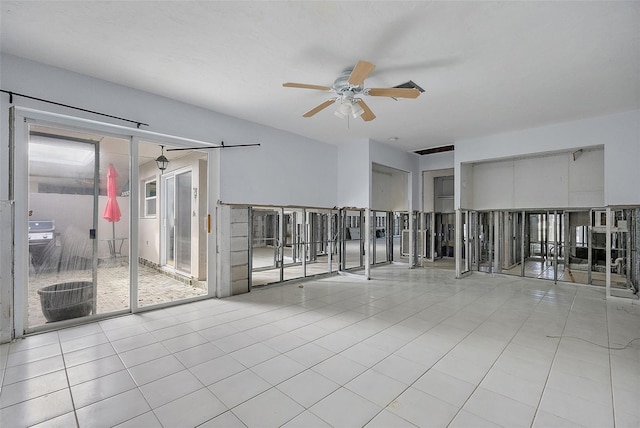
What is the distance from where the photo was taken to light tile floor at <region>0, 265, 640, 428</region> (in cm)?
194

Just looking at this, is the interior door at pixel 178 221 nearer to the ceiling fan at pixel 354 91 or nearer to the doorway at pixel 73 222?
the doorway at pixel 73 222

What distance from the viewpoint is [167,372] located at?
2.46 meters

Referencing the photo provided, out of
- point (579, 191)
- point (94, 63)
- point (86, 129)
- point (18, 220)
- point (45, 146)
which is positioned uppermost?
point (94, 63)

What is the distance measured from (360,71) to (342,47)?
0.44m

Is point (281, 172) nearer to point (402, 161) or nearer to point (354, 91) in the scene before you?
point (354, 91)

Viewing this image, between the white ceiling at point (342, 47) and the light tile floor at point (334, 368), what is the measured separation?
3.05 meters

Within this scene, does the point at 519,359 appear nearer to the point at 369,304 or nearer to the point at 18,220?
the point at 369,304

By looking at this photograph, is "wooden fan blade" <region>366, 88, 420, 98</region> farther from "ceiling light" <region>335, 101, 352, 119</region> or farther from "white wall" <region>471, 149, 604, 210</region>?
"white wall" <region>471, 149, 604, 210</region>

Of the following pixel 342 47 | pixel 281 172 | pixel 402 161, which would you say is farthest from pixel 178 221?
pixel 402 161

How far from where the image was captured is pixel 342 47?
2.98m

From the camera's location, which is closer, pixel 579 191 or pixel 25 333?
pixel 25 333

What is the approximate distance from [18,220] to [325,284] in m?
4.49

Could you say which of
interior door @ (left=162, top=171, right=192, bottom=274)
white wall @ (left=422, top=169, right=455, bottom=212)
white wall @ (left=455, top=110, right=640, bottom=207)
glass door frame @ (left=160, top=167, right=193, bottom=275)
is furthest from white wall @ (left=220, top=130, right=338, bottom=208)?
white wall @ (left=455, top=110, right=640, bottom=207)

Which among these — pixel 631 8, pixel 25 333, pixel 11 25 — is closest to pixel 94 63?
pixel 11 25
